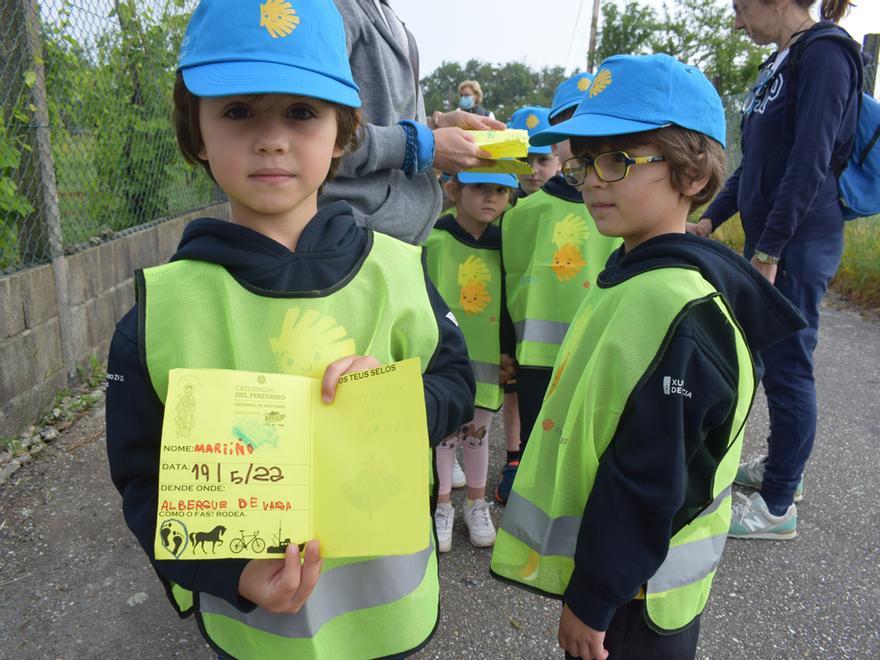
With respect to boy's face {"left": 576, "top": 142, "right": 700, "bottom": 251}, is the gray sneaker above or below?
A: below

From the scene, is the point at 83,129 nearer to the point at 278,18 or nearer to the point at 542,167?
the point at 542,167

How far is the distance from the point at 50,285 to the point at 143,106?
2048mm

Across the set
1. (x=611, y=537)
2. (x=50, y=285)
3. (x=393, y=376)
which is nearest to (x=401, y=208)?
(x=393, y=376)

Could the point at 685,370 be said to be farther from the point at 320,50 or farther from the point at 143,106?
the point at 143,106

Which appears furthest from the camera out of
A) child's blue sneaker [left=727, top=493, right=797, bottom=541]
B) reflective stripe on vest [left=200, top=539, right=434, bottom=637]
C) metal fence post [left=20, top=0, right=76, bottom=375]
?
metal fence post [left=20, top=0, right=76, bottom=375]

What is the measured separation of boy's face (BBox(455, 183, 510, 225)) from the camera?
2.89 m

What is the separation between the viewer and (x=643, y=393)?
130cm

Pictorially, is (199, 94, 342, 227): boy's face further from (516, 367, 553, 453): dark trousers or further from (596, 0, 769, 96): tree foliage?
(596, 0, 769, 96): tree foliage

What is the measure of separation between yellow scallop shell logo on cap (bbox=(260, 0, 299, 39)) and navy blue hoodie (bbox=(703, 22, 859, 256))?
2103 mm

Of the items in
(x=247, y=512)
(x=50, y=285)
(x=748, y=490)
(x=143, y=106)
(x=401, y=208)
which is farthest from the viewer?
(x=143, y=106)

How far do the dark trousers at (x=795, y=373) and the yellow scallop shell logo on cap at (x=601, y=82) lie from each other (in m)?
1.59

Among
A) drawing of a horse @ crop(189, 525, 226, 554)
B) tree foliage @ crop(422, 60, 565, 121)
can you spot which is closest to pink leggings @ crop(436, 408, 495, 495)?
drawing of a horse @ crop(189, 525, 226, 554)

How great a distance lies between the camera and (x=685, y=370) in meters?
1.27

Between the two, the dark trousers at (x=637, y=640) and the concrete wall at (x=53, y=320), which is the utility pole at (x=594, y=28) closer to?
the concrete wall at (x=53, y=320)
